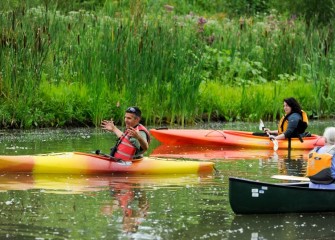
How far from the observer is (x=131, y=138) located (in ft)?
39.7

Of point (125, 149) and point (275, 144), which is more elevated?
point (125, 149)

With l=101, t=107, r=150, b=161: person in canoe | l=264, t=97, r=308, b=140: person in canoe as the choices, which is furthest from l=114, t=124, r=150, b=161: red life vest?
l=264, t=97, r=308, b=140: person in canoe

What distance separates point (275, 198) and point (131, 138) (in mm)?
2971

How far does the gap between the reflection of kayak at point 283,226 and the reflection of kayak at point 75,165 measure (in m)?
2.89

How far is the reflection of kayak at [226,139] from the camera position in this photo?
15.5 metres

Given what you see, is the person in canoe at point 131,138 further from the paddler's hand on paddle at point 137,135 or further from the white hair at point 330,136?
the white hair at point 330,136

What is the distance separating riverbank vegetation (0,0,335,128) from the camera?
1628 centimetres

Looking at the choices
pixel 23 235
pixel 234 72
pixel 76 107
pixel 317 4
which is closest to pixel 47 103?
pixel 76 107

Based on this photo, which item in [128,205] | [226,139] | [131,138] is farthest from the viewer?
[226,139]

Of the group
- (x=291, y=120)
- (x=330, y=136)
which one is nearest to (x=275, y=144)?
(x=291, y=120)

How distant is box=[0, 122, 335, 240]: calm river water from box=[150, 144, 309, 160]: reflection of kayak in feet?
1.83

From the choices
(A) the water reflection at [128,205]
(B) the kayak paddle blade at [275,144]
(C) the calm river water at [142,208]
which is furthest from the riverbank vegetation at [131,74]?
(A) the water reflection at [128,205]

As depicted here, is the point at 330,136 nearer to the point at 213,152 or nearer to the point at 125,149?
the point at 125,149

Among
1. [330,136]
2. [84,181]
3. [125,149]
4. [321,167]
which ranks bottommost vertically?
[84,181]
